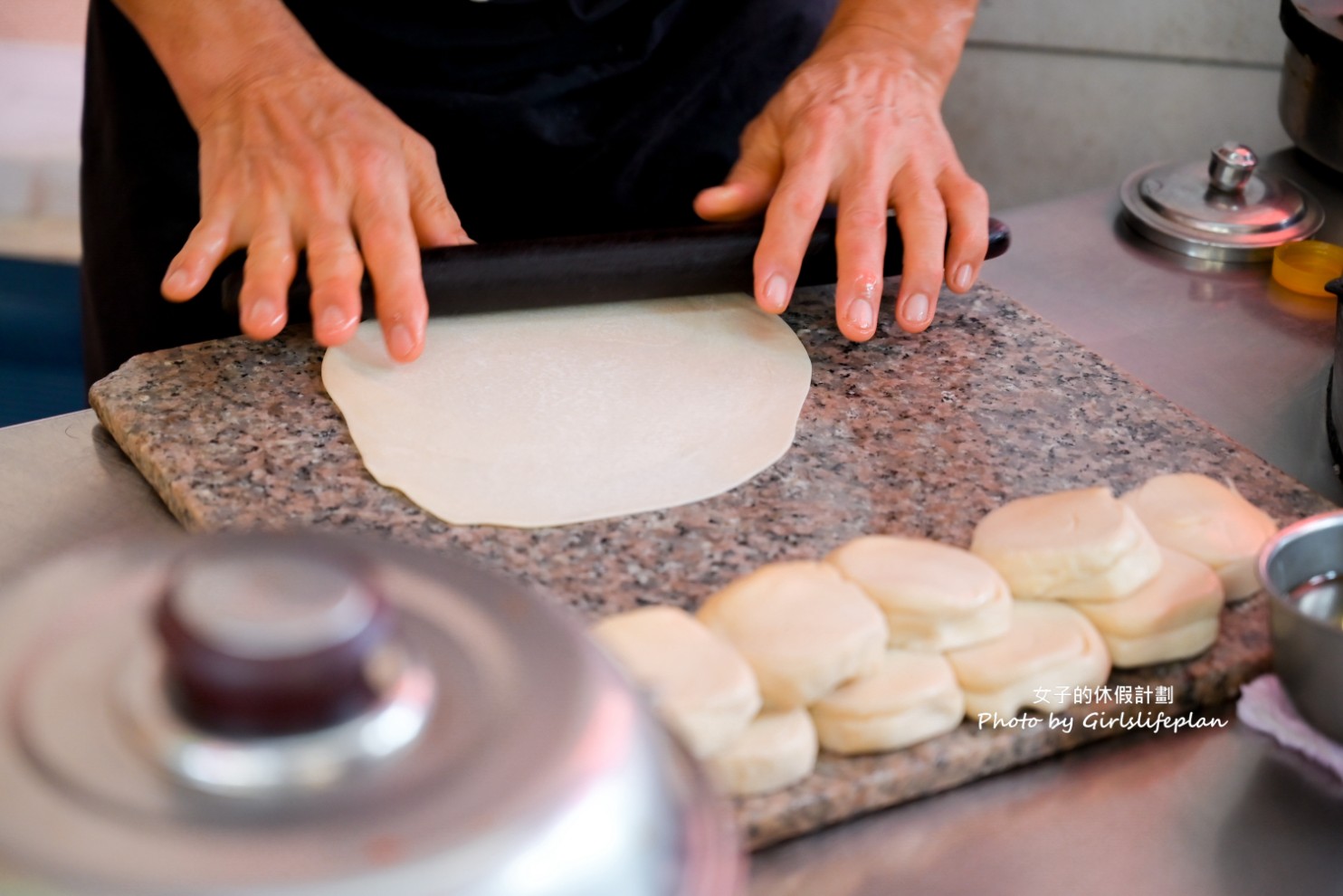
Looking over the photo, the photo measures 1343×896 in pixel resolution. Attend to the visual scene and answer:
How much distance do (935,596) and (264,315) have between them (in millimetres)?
→ 663

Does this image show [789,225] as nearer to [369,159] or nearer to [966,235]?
[966,235]

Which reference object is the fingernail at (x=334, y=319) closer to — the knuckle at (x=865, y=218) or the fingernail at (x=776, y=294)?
the fingernail at (x=776, y=294)

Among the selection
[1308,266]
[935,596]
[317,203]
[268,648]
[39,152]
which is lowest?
[39,152]

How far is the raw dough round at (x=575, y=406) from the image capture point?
3.46 feet

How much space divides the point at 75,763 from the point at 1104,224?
1512 millimetres

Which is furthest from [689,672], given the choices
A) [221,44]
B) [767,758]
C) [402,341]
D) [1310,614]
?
[221,44]

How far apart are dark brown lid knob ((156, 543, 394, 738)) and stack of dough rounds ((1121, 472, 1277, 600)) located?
702mm

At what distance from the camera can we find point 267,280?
1.16 metres

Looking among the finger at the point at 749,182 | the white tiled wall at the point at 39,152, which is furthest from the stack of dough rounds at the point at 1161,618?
the white tiled wall at the point at 39,152

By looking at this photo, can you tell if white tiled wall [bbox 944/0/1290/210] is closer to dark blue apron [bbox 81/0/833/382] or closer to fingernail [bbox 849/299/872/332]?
dark blue apron [bbox 81/0/833/382]

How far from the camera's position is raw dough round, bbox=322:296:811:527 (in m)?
1.06

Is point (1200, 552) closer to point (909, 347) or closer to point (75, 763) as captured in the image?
point (909, 347)

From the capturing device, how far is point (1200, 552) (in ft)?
3.15

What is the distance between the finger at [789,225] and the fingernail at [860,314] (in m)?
0.06
